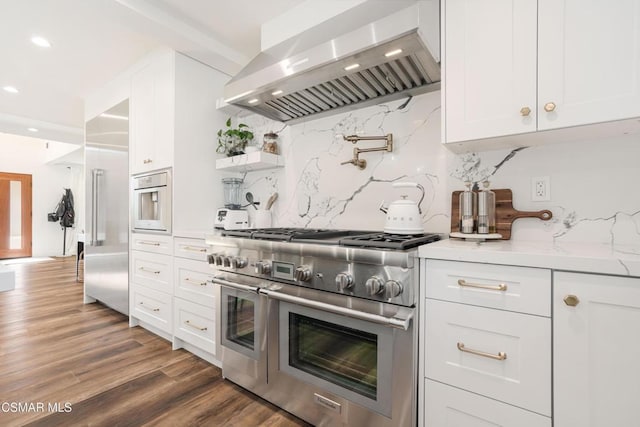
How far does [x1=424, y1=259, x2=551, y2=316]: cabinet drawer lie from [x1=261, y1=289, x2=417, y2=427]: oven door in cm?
17

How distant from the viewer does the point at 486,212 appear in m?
1.44

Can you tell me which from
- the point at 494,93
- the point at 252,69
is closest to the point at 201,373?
the point at 252,69

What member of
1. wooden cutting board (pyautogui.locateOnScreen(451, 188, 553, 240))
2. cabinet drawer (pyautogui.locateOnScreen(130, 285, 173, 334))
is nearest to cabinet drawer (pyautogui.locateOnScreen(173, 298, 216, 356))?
cabinet drawer (pyautogui.locateOnScreen(130, 285, 173, 334))

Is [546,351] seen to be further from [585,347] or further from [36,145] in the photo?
[36,145]

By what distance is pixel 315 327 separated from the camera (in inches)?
57.4

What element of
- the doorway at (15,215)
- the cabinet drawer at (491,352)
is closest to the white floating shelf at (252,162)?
the cabinet drawer at (491,352)

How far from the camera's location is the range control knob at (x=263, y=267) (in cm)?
159

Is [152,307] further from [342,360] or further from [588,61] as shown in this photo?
[588,61]

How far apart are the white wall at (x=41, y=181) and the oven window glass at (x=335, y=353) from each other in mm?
8374

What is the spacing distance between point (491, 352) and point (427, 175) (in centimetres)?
103

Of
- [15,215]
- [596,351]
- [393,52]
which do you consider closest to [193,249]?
[393,52]

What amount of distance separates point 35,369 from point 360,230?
240 cm

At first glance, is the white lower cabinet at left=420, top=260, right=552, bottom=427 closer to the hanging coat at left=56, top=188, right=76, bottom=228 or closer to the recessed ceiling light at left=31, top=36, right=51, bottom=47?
the recessed ceiling light at left=31, top=36, right=51, bottom=47

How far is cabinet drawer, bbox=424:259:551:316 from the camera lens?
0.97 meters
